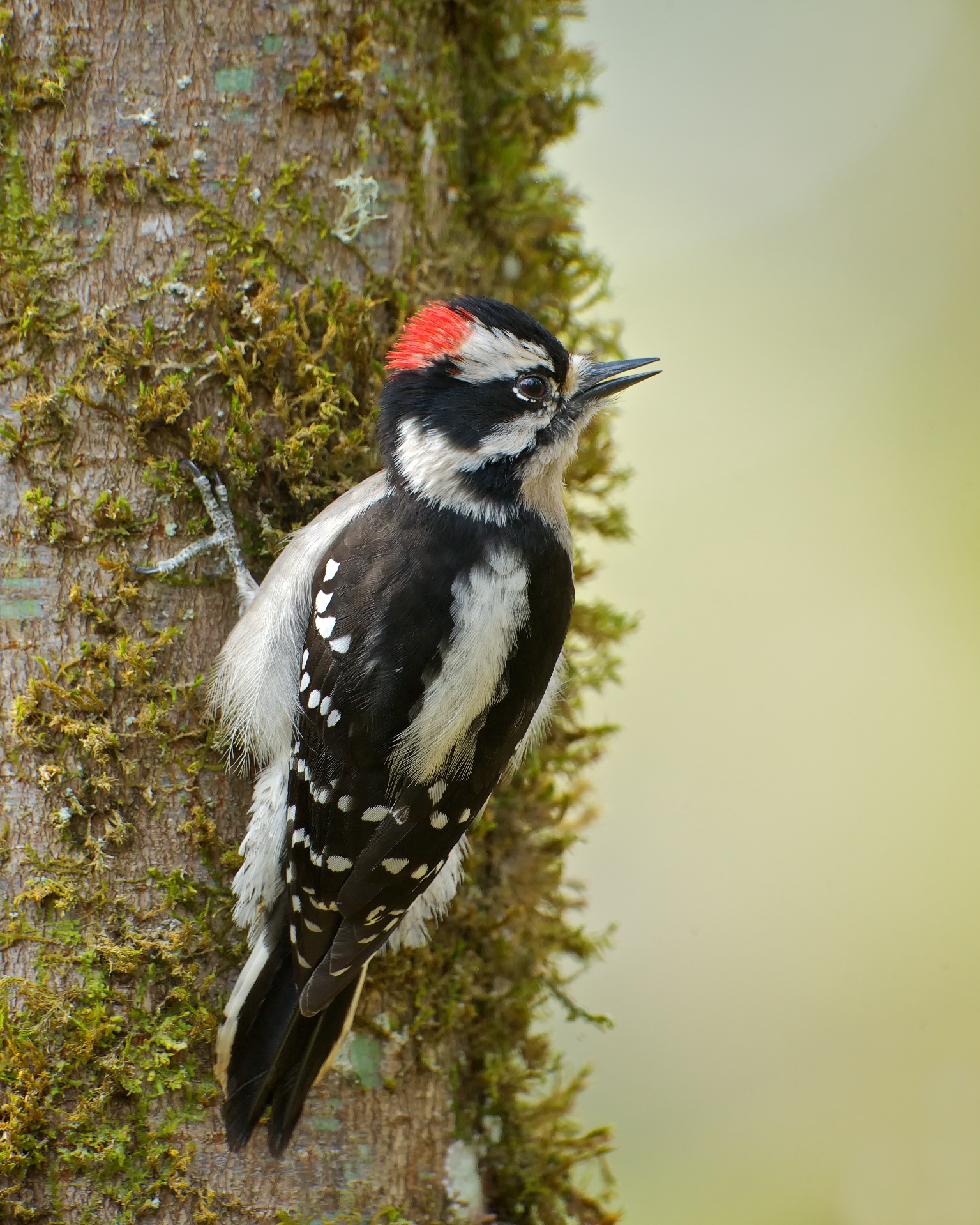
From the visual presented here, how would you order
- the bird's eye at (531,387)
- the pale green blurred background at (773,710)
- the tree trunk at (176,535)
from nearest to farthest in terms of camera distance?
1. the tree trunk at (176,535)
2. the bird's eye at (531,387)
3. the pale green blurred background at (773,710)

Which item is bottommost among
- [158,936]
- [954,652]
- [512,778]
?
Result: [158,936]

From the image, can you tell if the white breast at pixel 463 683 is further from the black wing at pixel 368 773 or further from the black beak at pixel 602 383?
the black beak at pixel 602 383

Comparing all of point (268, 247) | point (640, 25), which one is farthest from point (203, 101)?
point (640, 25)

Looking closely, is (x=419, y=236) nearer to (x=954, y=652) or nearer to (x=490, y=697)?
(x=490, y=697)

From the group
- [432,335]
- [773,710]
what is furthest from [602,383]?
[773,710]

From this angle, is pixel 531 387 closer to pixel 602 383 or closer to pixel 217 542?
pixel 602 383

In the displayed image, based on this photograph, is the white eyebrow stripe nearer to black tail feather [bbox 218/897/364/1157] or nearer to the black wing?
the black wing

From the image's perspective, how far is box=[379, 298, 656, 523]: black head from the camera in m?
2.44

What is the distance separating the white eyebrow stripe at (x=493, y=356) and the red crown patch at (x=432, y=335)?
2cm

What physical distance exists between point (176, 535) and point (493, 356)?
86 cm

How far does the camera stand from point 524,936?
2.87 metres

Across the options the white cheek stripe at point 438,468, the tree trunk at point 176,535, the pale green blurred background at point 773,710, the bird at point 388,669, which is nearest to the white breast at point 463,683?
the bird at point 388,669

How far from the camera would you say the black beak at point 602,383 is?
2574mm

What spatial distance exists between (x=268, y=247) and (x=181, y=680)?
1.06m
